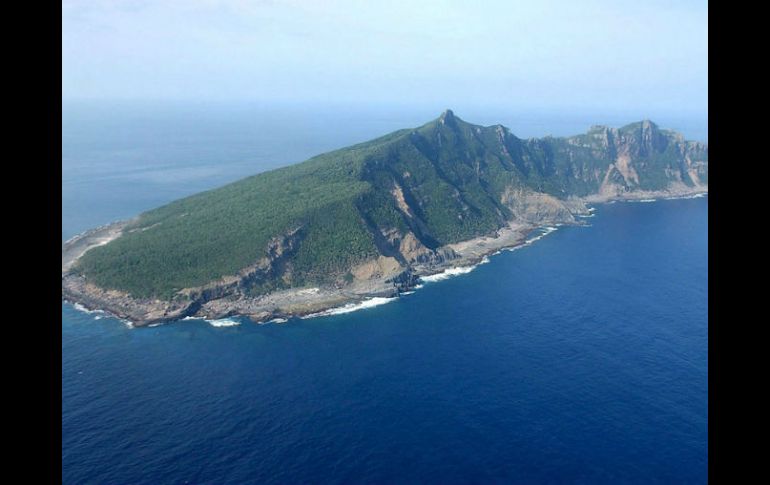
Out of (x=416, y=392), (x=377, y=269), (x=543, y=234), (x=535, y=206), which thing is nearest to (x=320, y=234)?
(x=377, y=269)

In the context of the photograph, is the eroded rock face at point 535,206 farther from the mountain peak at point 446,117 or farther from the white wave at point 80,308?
the white wave at point 80,308

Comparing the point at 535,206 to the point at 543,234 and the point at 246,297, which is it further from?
the point at 246,297

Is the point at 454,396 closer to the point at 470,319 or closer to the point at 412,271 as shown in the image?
the point at 470,319

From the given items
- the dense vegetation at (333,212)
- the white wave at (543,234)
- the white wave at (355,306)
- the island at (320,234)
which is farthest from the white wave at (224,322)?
the white wave at (543,234)

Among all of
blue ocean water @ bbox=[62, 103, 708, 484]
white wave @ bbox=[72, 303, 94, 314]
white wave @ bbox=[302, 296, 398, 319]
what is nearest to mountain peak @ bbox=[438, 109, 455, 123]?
blue ocean water @ bbox=[62, 103, 708, 484]

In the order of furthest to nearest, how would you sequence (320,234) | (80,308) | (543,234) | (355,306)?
(543,234), (320,234), (355,306), (80,308)

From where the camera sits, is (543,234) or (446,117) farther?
(446,117)
